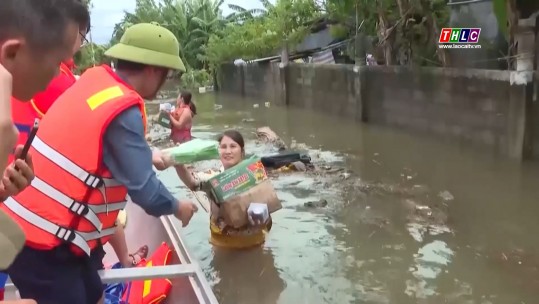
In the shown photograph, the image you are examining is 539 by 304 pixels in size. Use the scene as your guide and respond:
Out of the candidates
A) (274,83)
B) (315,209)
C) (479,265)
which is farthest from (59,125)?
(274,83)

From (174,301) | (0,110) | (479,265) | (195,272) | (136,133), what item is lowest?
(479,265)

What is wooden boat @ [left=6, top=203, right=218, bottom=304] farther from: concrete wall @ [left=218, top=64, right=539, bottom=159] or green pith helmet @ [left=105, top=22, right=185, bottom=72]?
concrete wall @ [left=218, top=64, right=539, bottom=159]

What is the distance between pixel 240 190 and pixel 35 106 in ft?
5.89

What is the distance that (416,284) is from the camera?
15.2ft

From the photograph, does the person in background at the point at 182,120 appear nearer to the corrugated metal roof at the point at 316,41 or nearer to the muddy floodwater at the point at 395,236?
the muddy floodwater at the point at 395,236

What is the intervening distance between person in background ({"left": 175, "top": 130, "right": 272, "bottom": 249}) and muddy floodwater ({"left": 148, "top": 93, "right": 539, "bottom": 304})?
4.3 inches

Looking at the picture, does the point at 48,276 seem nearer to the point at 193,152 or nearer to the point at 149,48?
the point at 149,48

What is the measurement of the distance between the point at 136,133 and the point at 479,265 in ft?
11.4

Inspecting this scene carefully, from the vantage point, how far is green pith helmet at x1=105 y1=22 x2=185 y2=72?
2466 mm

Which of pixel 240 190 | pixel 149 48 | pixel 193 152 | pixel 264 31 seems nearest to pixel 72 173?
pixel 149 48

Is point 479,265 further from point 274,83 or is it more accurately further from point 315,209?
point 274,83

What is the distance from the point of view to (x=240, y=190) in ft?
14.8

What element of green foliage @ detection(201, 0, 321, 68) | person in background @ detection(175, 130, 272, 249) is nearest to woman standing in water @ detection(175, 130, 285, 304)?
person in background @ detection(175, 130, 272, 249)

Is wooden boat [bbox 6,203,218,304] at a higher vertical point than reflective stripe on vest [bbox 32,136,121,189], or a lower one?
lower
